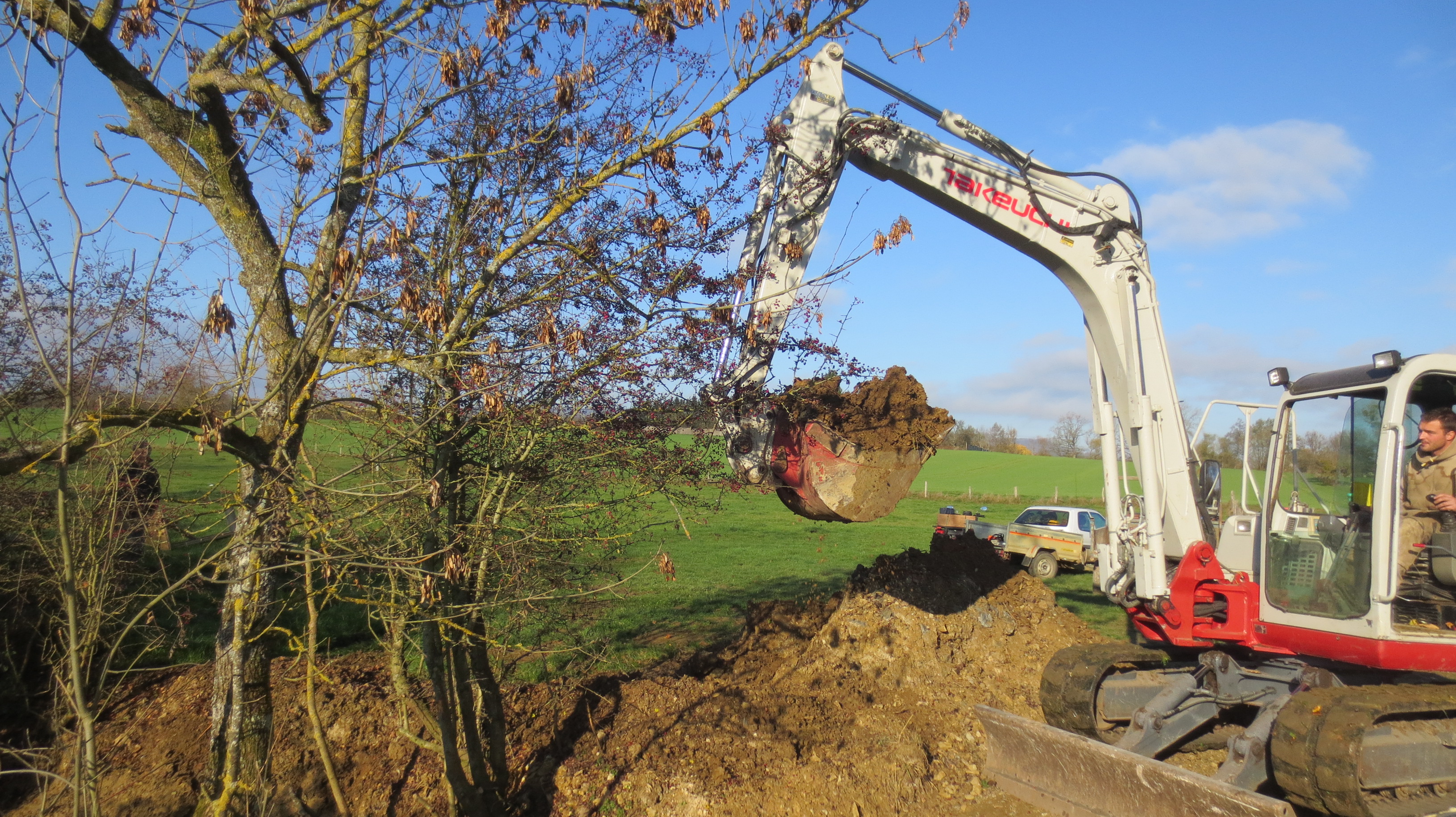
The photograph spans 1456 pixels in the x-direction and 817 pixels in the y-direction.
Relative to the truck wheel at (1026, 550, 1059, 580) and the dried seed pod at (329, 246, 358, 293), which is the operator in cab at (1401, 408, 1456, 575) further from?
the truck wheel at (1026, 550, 1059, 580)

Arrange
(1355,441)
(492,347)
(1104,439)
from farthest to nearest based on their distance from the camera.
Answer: (1104,439) → (1355,441) → (492,347)

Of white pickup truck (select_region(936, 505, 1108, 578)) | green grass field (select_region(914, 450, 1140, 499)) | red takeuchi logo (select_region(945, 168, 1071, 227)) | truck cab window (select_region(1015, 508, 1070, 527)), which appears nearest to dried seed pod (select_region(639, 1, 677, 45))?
red takeuchi logo (select_region(945, 168, 1071, 227))

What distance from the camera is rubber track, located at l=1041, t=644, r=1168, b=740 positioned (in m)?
5.99

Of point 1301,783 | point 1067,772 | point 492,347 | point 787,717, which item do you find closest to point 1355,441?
point 1301,783

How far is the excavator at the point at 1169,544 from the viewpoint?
479 centimetres

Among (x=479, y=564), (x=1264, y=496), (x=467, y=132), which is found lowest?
(x=479, y=564)

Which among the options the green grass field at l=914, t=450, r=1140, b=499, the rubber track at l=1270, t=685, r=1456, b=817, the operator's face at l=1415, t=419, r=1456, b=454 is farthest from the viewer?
the green grass field at l=914, t=450, r=1140, b=499

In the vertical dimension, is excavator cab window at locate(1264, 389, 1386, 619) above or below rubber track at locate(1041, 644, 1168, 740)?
above

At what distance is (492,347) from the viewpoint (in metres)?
4.15

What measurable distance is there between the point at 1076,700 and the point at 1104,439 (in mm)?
1931

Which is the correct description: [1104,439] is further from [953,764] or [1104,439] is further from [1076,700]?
[953,764]

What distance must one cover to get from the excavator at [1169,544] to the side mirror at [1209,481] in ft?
0.05

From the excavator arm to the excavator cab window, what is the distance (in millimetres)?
540

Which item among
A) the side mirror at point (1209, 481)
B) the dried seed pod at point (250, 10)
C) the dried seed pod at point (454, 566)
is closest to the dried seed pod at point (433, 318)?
the dried seed pod at point (454, 566)
